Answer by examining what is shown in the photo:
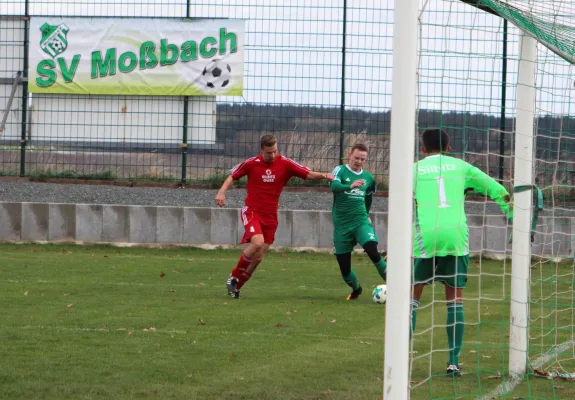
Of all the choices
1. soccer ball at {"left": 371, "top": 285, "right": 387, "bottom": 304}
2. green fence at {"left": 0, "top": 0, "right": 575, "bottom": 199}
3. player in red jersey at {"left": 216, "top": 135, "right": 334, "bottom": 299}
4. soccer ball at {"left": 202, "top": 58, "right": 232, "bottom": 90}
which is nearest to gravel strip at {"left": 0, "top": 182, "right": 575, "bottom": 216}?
green fence at {"left": 0, "top": 0, "right": 575, "bottom": 199}

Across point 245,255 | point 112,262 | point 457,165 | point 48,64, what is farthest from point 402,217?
point 48,64

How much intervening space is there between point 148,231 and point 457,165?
10771 millimetres

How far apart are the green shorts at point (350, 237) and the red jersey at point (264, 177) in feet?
3.02

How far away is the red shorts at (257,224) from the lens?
12594 millimetres

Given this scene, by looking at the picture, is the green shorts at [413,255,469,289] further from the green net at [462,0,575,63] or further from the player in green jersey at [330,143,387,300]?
the player in green jersey at [330,143,387,300]

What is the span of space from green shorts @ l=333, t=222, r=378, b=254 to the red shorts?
0.85 metres

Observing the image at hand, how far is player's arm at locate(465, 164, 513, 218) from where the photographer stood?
7645 millimetres

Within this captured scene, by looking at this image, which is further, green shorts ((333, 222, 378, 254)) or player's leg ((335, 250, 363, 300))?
green shorts ((333, 222, 378, 254))

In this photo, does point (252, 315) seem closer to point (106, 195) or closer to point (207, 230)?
point (207, 230)

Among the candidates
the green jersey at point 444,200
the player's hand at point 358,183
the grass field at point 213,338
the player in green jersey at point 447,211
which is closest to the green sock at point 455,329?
the player in green jersey at point 447,211

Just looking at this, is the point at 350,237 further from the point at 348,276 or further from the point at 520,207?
the point at 520,207

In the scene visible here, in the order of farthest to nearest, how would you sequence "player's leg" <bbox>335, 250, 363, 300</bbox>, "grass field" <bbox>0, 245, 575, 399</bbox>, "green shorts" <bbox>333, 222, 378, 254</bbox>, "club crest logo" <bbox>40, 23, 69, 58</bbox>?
1. "club crest logo" <bbox>40, 23, 69, 58</bbox>
2. "green shorts" <bbox>333, 222, 378, 254</bbox>
3. "player's leg" <bbox>335, 250, 363, 300</bbox>
4. "grass field" <bbox>0, 245, 575, 399</bbox>

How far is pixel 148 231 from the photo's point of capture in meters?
17.9

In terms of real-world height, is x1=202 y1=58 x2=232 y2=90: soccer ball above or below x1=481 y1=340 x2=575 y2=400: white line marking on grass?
above
